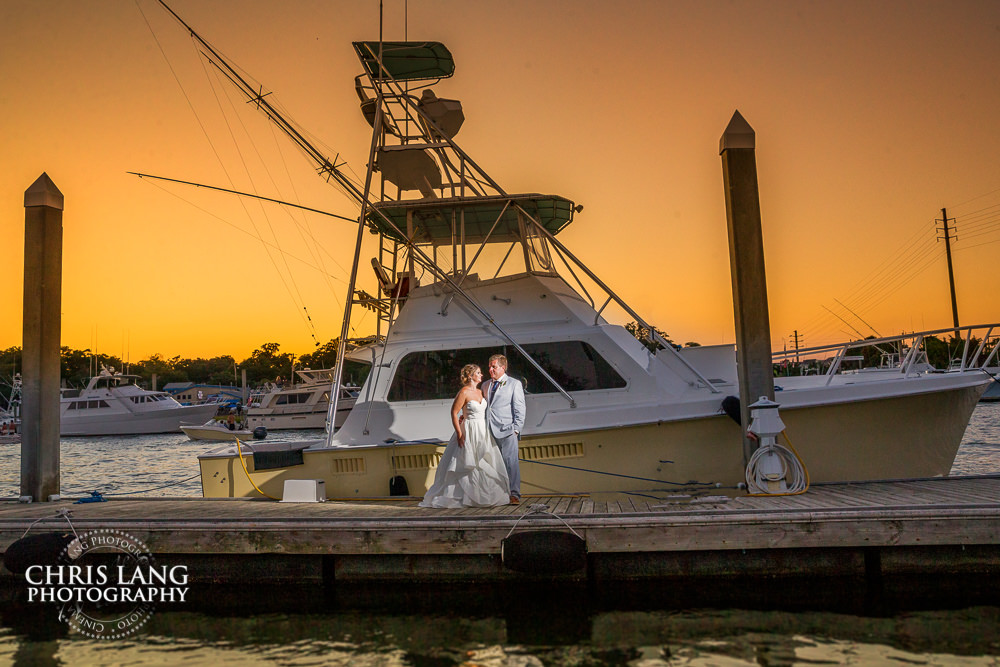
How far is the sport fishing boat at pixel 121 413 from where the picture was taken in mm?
41344

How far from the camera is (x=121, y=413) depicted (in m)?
41.5

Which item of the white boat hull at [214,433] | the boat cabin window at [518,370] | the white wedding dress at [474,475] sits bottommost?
the white boat hull at [214,433]

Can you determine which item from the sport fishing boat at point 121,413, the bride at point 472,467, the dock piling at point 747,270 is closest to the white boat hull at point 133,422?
the sport fishing boat at point 121,413

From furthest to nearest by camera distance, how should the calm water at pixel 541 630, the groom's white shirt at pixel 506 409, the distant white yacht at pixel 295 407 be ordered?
the distant white yacht at pixel 295 407, the groom's white shirt at pixel 506 409, the calm water at pixel 541 630

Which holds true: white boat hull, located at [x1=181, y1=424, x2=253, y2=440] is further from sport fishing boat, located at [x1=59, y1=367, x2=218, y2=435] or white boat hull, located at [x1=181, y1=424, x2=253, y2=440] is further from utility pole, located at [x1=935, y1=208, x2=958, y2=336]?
utility pole, located at [x1=935, y1=208, x2=958, y2=336]

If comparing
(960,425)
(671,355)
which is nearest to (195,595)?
(671,355)

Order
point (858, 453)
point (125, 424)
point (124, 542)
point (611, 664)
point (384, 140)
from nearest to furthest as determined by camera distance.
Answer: point (611, 664) < point (124, 542) < point (858, 453) < point (384, 140) < point (125, 424)

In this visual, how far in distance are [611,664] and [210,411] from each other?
142ft

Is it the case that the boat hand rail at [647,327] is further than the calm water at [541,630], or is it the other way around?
the boat hand rail at [647,327]

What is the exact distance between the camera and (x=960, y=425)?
299 inches

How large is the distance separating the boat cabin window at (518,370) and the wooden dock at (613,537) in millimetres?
2195

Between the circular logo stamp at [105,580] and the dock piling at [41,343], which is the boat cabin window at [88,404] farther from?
the circular logo stamp at [105,580]

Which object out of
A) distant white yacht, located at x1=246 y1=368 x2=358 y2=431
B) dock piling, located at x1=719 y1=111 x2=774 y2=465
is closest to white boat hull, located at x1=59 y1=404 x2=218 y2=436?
distant white yacht, located at x1=246 y1=368 x2=358 y2=431

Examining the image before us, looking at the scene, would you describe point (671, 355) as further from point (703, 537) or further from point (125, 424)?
point (125, 424)
